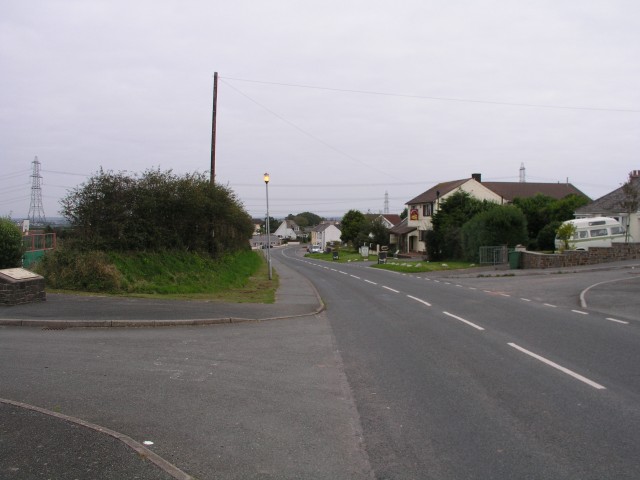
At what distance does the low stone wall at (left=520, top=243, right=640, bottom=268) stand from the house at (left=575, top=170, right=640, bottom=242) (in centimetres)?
277

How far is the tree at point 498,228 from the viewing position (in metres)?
41.7

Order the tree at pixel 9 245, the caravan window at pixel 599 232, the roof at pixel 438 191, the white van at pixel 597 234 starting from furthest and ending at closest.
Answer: the roof at pixel 438 191 < the caravan window at pixel 599 232 < the white van at pixel 597 234 < the tree at pixel 9 245

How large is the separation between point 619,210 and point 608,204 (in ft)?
9.65

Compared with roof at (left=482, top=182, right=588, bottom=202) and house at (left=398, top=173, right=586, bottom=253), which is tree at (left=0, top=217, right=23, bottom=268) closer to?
house at (left=398, top=173, right=586, bottom=253)

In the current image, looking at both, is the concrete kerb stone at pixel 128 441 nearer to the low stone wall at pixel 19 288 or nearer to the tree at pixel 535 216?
the low stone wall at pixel 19 288

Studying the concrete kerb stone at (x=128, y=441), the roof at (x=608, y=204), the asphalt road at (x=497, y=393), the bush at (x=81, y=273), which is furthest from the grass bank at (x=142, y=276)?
the roof at (x=608, y=204)

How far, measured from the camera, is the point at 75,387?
277 inches

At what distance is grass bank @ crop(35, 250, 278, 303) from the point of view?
17906 mm

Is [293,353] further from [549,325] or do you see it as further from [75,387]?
[549,325]

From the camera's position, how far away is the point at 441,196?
61.8 m

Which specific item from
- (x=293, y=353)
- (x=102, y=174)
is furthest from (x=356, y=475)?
(x=102, y=174)

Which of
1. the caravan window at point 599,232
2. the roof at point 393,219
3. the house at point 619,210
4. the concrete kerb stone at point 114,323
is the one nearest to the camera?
the concrete kerb stone at point 114,323

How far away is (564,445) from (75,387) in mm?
5509

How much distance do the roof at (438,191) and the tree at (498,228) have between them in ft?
59.6
